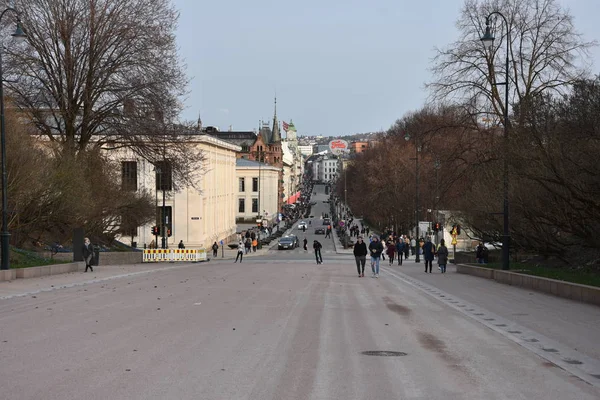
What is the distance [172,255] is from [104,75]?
16116 millimetres

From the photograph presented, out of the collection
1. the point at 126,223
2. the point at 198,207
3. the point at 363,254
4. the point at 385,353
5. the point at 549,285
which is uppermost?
the point at 198,207

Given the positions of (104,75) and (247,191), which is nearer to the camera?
(104,75)

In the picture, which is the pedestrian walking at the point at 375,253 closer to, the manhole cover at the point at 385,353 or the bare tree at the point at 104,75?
the bare tree at the point at 104,75

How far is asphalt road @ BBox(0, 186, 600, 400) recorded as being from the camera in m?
8.66

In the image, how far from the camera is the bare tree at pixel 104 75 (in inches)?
1603

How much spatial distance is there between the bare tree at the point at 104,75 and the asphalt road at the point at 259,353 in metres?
23.0

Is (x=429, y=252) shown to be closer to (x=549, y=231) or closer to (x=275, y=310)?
(x=549, y=231)

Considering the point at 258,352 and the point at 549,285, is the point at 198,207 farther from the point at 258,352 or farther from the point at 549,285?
the point at 258,352

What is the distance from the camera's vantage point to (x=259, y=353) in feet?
36.1

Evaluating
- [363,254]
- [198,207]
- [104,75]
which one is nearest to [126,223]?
[104,75]

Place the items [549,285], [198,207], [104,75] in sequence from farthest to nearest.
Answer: [198,207] → [104,75] → [549,285]

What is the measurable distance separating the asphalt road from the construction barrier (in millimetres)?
33442

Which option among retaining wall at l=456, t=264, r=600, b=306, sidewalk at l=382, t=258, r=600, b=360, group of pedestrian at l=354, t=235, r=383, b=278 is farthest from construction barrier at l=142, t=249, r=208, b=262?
sidewalk at l=382, t=258, r=600, b=360

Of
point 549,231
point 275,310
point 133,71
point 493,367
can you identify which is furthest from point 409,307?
point 133,71
